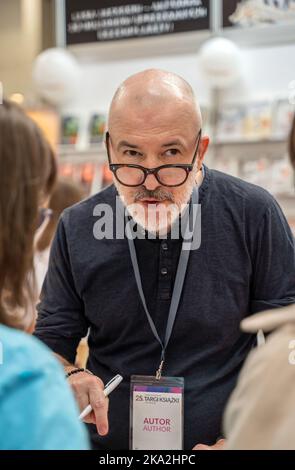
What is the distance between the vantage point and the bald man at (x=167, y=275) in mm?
1827

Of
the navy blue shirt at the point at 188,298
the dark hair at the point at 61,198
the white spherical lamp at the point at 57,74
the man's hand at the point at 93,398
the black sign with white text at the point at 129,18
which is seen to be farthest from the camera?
the white spherical lamp at the point at 57,74

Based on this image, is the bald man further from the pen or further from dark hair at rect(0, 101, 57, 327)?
dark hair at rect(0, 101, 57, 327)

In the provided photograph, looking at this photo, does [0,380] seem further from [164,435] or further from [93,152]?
[93,152]

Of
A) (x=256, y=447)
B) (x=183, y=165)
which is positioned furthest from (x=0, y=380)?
(x=183, y=165)

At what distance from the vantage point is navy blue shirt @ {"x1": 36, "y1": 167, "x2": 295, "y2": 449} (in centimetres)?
184

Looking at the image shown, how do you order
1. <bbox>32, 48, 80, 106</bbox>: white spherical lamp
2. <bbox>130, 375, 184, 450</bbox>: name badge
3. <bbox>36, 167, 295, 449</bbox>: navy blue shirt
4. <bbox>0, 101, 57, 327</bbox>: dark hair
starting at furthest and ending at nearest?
<bbox>32, 48, 80, 106</bbox>: white spherical lamp
<bbox>36, 167, 295, 449</bbox>: navy blue shirt
<bbox>130, 375, 184, 450</bbox>: name badge
<bbox>0, 101, 57, 327</bbox>: dark hair

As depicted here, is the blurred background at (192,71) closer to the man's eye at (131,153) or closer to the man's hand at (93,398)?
the man's eye at (131,153)

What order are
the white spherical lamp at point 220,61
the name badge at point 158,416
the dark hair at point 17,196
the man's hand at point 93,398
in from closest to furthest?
1. the dark hair at point 17,196
2. the man's hand at point 93,398
3. the name badge at point 158,416
4. the white spherical lamp at point 220,61

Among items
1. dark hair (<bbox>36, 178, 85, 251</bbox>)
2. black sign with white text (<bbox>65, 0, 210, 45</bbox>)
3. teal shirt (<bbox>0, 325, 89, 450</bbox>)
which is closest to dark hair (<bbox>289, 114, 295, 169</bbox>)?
teal shirt (<bbox>0, 325, 89, 450</bbox>)

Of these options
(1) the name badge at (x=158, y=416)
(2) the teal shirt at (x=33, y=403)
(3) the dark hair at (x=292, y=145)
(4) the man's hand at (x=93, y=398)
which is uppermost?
(3) the dark hair at (x=292, y=145)

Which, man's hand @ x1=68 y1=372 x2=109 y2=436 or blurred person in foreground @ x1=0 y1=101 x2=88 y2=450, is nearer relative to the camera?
blurred person in foreground @ x1=0 y1=101 x2=88 y2=450

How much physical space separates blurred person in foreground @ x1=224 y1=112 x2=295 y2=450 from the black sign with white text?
466 cm

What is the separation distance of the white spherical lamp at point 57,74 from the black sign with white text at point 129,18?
25 cm

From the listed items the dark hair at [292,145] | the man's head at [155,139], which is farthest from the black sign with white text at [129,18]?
the dark hair at [292,145]
